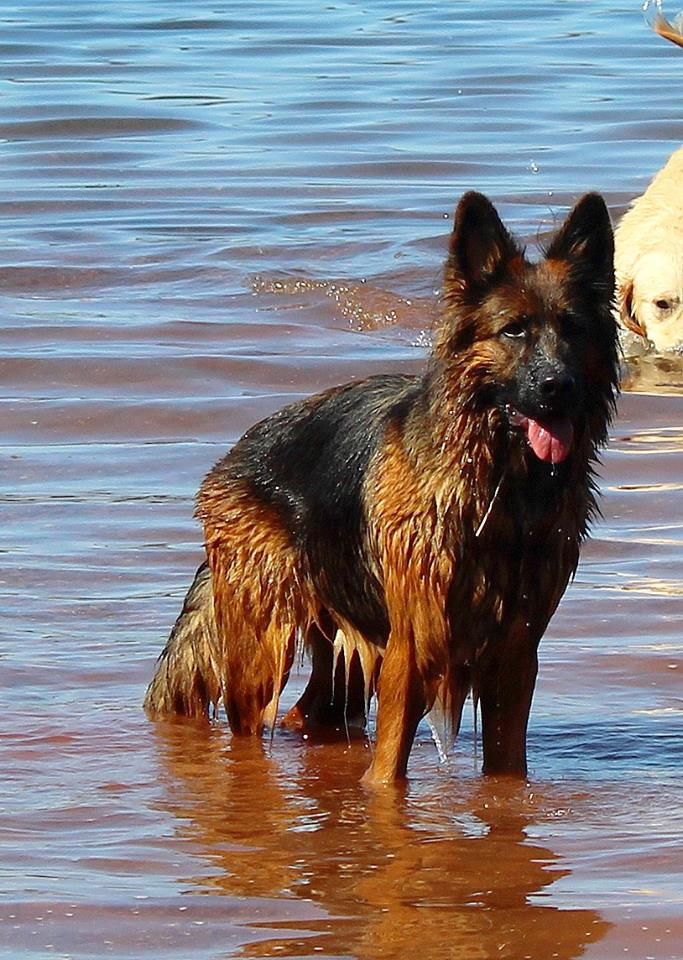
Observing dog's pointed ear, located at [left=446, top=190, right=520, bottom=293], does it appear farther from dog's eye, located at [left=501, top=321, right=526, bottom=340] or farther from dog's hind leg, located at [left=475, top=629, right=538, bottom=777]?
dog's hind leg, located at [left=475, top=629, right=538, bottom=777]

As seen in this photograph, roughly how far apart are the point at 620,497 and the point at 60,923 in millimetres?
4375

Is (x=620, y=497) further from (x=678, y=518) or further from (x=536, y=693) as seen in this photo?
(x=536, y=693)

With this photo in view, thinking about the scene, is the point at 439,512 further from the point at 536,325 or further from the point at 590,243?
the point at 590,243

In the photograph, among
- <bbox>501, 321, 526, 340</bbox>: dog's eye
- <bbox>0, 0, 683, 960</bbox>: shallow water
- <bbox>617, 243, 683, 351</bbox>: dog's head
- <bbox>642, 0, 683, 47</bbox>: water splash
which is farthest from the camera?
<bbox>642, 0, 683, 47</bbox>: water splash

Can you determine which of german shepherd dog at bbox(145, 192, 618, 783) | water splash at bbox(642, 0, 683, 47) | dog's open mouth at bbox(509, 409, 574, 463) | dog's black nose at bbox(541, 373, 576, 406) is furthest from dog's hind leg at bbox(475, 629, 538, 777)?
water splash at bbox(642, 0, 683, 47)

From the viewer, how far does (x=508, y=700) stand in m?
5.86

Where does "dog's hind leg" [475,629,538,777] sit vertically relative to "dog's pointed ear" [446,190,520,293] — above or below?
below

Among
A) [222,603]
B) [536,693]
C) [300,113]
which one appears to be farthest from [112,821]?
[300,113]

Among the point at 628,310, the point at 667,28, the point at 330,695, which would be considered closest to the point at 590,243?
the point at 330,695

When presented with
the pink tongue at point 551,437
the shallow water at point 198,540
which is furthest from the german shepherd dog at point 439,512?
the shallow water at point 198,540

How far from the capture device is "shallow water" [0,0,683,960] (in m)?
5.01

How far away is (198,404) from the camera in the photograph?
9.92 metres

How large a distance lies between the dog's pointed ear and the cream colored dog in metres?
5.86

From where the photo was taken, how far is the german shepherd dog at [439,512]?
17.9 feet
